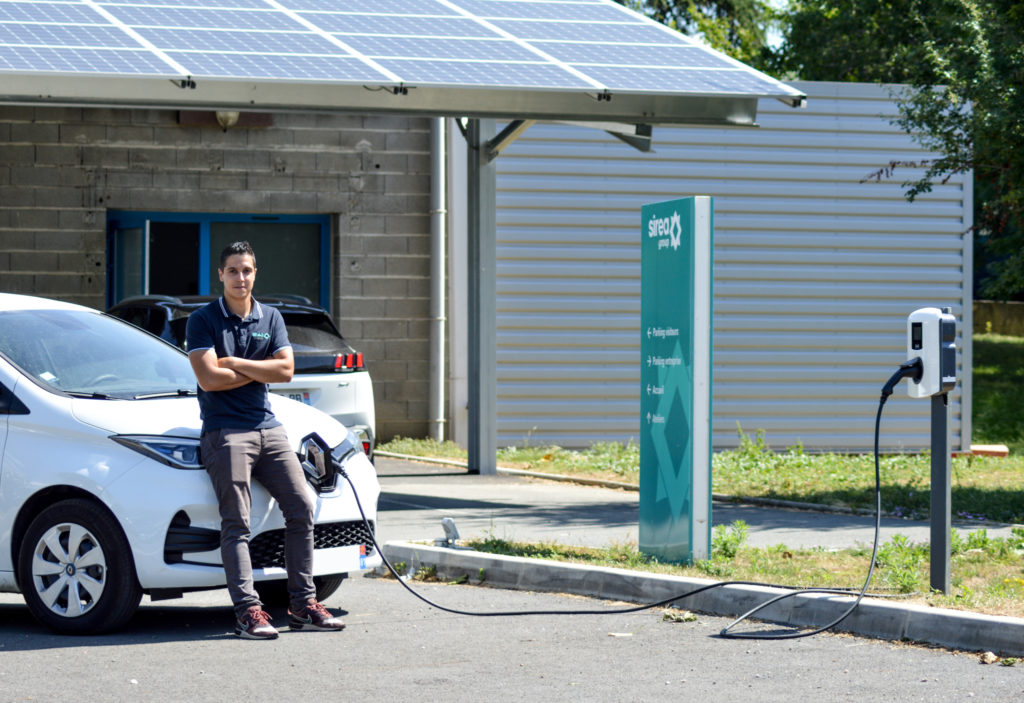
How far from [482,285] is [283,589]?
700 cm

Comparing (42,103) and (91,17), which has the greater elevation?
(91,17)

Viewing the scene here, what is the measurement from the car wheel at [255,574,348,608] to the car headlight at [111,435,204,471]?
41.0 inches

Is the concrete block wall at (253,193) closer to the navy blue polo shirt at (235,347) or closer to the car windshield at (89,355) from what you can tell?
the car windshield at (89,355)

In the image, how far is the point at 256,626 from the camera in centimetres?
720

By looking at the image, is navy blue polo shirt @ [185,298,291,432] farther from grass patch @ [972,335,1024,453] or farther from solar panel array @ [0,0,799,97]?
grass patch @ [972,335,1024,453]

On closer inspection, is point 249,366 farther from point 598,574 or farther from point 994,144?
point 994,144

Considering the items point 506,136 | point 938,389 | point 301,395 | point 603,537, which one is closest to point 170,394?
point 603,537

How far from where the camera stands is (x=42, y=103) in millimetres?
11750

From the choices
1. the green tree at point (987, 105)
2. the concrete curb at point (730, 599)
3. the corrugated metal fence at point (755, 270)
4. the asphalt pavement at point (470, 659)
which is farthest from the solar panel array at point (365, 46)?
the asphalt pavement at point (470, 659)

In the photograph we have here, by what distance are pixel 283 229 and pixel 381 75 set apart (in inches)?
270

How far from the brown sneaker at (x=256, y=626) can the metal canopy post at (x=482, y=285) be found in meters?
7.72

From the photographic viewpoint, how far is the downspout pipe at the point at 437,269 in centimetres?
1794

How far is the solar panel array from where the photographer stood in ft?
37.9

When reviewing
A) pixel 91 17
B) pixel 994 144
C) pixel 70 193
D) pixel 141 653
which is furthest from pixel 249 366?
pixel 70 193
